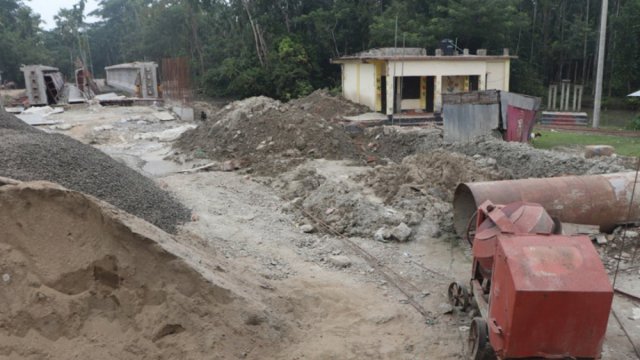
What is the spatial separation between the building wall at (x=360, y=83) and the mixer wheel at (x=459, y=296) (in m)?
20.2

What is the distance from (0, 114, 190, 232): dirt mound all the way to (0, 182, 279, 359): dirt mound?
299cm

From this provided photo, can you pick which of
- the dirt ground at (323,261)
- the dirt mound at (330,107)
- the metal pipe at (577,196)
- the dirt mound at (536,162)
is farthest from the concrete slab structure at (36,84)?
the metal pipe at (577,196)

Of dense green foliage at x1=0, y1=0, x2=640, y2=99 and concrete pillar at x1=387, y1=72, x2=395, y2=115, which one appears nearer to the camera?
concrete pillar at x1=387, y1=72, x2=395, y2=115

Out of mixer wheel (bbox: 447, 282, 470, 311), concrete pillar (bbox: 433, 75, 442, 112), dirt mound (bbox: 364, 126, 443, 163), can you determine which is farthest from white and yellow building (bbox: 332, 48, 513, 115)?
mixer wheel (bbox: 447, 282, 470, 311)

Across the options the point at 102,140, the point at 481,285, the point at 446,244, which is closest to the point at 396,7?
the point at 102,140

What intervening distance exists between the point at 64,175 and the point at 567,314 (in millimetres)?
8547

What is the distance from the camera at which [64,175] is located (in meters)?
9.73

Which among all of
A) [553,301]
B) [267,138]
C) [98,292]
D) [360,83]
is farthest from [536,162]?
[360,83]

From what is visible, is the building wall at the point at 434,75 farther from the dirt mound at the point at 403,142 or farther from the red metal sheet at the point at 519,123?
the red metal sheet at the point at 519,123

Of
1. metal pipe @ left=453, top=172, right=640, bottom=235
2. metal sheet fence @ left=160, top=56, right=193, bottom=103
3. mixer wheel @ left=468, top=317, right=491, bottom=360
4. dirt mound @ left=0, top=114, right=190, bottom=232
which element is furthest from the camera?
metal sheet fence @ left=160, top=56, right=193, bottom=103

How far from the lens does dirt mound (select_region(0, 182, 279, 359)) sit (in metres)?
5.44

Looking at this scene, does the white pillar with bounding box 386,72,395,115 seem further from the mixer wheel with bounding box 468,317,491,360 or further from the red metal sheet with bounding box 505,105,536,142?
the mixer wheel with bounding box 468,317,491,360

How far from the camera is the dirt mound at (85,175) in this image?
9.31 metres

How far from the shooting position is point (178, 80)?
33938mm
